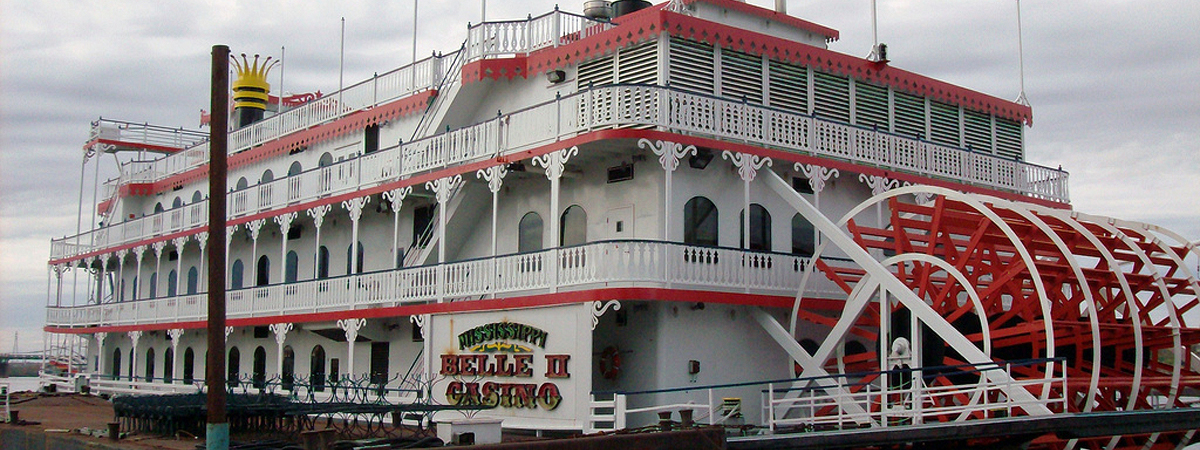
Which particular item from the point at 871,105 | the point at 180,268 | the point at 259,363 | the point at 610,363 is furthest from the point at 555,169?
the point at 180,268

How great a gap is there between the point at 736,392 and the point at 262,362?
12751mm

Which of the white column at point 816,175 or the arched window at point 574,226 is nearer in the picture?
the white column at point 816,175

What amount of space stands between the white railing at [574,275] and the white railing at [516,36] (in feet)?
13.0

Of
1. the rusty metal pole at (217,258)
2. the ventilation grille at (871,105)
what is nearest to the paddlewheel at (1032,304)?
the ventilation grille at (871,105)

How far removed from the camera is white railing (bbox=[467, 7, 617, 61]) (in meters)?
20.0

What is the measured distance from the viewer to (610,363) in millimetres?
17031

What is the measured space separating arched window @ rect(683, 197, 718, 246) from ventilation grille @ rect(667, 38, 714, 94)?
1715mm

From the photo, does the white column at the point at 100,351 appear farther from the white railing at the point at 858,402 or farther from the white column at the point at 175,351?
the white railing at the point at 858,402

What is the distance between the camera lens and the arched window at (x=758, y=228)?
18047 mm

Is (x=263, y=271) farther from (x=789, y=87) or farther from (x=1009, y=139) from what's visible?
(x=1009, y=139)

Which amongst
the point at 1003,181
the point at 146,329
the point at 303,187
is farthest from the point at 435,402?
the point at 146,329

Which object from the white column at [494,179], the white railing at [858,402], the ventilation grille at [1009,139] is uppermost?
the ventilation grille at [1009,139]

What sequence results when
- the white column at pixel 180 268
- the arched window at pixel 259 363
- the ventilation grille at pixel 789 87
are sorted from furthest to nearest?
the white column at pixel 180 268 < the arched window at pixel 259 363 < the ventilation grille at pixel 789 87

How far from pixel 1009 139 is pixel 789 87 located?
611cm
